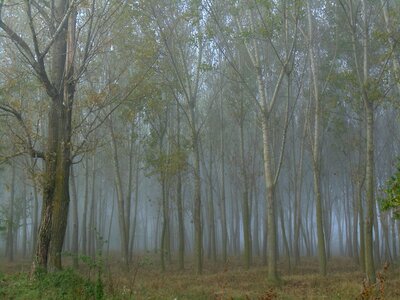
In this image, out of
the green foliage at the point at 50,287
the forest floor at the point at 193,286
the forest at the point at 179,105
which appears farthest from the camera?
the forest at the point at 179,105

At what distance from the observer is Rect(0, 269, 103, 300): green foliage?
287 inches

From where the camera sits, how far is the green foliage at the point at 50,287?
7.29 metres

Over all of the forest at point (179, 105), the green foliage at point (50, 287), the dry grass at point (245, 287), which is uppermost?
the forest at point (179, 105)

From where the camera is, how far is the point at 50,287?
8.06m

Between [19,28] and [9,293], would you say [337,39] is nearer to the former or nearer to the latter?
[19,28]

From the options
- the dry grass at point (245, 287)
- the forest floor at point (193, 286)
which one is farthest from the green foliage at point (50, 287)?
the dry grass at point (245, 287)

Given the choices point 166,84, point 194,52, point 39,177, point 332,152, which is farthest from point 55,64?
point 332,152

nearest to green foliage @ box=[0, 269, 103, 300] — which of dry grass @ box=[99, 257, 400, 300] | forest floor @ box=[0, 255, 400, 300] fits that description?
forest floor @ box=[0, 255, 400, 300]

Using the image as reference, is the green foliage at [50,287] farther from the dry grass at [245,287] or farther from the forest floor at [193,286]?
the dry grass at [245,287]

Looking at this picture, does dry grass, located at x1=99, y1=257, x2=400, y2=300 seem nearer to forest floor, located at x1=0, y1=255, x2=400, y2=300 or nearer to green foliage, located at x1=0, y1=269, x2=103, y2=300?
forest floor, located at x1=0, y1=255, x2=400, y2=300

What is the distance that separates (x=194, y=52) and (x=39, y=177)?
495 inches

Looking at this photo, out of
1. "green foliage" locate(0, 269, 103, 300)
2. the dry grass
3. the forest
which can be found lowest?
the dry grass

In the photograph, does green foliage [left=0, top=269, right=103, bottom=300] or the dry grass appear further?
the dry grass

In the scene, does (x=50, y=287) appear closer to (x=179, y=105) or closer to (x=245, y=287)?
(x=245, y=287)
